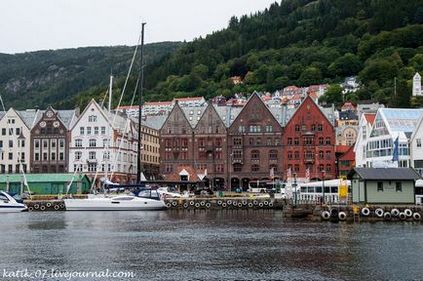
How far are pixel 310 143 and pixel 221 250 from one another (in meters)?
88.9

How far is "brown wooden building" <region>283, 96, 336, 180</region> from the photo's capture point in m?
129

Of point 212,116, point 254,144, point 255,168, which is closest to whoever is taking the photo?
point 255,168

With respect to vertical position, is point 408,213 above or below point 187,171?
below

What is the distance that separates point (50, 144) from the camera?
12988 cm

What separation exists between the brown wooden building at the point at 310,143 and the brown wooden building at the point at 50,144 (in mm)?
44242

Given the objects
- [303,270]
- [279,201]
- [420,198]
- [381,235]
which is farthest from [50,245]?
[279,201]

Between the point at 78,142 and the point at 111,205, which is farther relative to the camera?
the point at 78,142

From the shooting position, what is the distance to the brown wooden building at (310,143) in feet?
424

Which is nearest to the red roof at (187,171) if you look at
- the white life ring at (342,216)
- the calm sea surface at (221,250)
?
the white life ring at (342,216)

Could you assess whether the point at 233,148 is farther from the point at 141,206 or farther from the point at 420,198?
the point at 420,198

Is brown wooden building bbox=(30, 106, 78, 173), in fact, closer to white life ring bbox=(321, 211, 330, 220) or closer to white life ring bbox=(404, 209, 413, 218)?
white life ring bbox=(321, 211, 330, 220)

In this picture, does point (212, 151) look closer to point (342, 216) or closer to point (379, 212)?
point (342, 216)

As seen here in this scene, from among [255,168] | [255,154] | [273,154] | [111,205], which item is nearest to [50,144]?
[255,154]

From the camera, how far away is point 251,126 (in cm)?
13188
